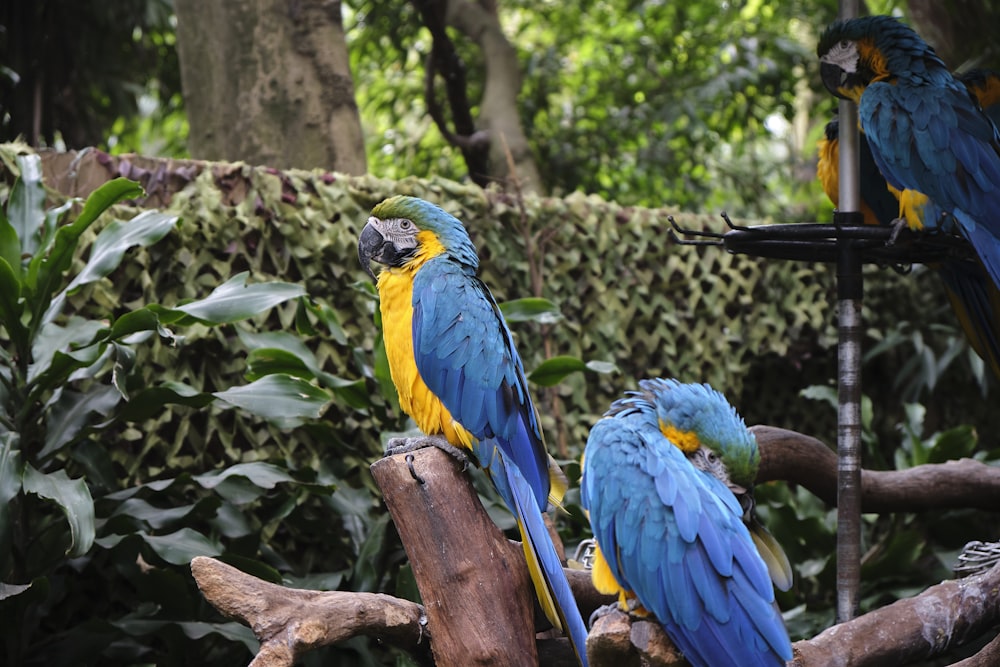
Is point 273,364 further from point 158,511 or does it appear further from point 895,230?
point 895,230

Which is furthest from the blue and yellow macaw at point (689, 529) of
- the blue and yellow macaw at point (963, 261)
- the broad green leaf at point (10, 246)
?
the broad green leaf at point (10, 246)

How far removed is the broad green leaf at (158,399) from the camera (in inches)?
89.3

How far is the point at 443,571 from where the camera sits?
1595 mm

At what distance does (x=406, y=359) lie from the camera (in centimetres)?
187

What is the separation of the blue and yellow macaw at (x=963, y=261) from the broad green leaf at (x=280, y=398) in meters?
1.38

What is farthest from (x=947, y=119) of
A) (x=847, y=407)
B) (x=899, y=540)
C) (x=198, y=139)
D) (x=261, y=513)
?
(x=198, y=139)

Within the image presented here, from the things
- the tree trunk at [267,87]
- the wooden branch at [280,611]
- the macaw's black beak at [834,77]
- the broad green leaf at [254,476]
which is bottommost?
the broad green leaf at [254,476]

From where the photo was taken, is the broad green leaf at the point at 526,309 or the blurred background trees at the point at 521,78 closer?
the broad green leaf at the point at 526,309

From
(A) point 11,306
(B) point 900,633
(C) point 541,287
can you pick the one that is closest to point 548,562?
(B) point 900,633

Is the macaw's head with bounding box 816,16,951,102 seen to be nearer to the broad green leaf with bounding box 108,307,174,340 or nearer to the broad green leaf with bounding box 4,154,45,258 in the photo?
the broad green leaf with bounding box 108,307,174,340

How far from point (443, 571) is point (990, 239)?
1278 mm

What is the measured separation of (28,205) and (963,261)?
2.22 metres

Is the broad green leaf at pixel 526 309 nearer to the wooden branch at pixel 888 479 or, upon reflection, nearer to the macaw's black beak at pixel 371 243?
the wooden branch at pixel 888 479

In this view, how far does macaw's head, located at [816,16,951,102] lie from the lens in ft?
6.67
